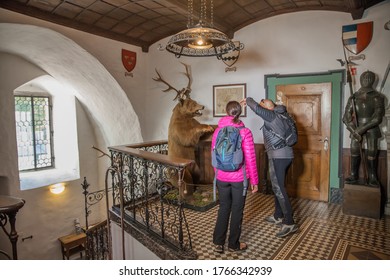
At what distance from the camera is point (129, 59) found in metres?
5.39

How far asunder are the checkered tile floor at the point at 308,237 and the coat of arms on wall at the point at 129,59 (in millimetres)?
3064

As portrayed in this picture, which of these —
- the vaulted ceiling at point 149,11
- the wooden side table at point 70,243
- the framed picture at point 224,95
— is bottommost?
the wooden side table at point 70,243

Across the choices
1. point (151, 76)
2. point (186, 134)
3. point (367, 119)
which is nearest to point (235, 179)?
point (186, 134)

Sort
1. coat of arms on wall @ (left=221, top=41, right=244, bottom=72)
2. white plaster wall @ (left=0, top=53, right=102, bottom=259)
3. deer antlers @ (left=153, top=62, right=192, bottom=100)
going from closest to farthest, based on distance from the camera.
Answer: coat of arms on wall @ (left=221, top=41, right=244, bottom=72), white plaster wall @ (left=0, top=53, right=102, bottom=259), deer antlers @ (left=153, top=62, right=192, bottom=100)

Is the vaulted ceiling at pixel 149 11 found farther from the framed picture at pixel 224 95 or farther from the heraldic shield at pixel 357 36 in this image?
the framed picture at pixel 224 95

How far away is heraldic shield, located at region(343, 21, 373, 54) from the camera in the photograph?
3719mm

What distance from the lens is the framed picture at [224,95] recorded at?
4.82m

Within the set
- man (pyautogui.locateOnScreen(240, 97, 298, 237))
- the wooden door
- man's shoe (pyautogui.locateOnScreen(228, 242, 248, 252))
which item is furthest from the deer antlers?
man's shoe (pyautogui.locateOnScreen(228, 242, 248, 252))

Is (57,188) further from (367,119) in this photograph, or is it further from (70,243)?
(367,119)

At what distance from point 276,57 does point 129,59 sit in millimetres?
2738

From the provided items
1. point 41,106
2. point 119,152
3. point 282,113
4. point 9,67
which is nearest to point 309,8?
point 282,113

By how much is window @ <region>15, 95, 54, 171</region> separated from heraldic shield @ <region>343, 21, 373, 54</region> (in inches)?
231

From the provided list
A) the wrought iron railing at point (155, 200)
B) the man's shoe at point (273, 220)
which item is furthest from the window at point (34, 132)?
the man's shoe at point (273, 220)

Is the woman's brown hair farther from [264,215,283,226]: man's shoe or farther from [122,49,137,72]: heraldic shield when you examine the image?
[122,49,137,72]: heraldic shield
